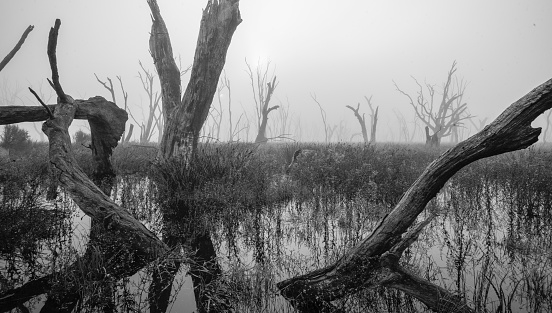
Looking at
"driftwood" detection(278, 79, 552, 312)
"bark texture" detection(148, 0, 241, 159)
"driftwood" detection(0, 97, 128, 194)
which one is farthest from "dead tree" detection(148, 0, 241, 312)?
"driftwood" detection(278, 79, 552, 312)

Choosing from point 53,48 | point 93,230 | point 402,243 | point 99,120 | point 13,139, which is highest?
point 53,48

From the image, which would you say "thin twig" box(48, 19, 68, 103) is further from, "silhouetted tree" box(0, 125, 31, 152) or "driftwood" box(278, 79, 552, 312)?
"silhouetted tree" box(0, 125, 31, 152)

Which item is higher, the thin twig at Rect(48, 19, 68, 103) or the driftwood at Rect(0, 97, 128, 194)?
the thin twig at Rect(48, 19, 68, 103)

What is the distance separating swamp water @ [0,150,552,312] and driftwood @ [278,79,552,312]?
10cm

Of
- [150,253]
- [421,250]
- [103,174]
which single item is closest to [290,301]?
[150,253]

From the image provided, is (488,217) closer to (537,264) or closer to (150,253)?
(537,264)

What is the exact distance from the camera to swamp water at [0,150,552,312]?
1.81m

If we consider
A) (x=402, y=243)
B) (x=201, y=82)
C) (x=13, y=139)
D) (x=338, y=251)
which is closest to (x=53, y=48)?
(x=201, y=82)

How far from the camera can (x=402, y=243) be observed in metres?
1.93

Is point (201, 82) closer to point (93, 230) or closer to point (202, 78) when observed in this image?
point (202, 78)

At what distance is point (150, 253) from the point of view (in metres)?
2.32

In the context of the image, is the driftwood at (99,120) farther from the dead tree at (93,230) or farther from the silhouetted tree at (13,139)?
the silhouetted tree at (13,139)

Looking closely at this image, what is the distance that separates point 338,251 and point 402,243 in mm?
836

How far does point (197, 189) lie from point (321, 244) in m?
2.37
